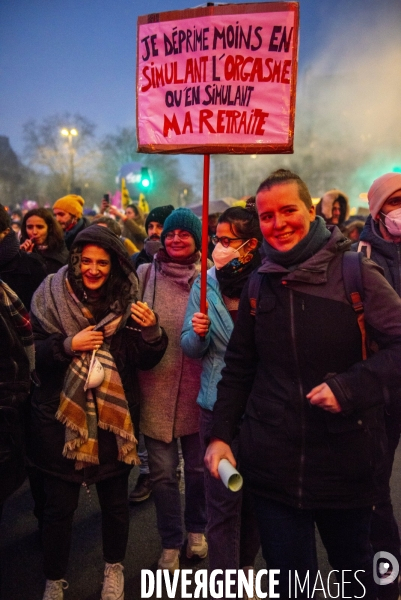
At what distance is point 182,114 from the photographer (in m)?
2.86

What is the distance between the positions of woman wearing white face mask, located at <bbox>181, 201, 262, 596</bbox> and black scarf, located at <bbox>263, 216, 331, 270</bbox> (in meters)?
0.87

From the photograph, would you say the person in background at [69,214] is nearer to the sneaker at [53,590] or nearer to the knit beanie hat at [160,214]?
the knit beanie hat at [160,214]

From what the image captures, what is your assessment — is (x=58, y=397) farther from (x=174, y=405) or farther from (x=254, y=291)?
(x=254, y=291)

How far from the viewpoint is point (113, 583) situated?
298cm

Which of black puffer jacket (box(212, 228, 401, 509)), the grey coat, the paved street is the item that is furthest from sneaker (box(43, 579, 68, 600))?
black puffer jacket (box(212, 228, 401, 509))

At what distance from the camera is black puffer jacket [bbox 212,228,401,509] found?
1.99m

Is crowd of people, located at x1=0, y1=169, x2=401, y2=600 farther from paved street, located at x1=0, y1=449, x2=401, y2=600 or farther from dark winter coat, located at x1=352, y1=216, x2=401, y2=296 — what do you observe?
paved street, located at x1=0, y1=449, x2=401, y2=600

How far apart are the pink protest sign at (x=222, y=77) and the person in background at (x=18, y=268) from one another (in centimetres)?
150

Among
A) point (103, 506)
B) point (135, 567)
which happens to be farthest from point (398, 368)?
point (135, 567)

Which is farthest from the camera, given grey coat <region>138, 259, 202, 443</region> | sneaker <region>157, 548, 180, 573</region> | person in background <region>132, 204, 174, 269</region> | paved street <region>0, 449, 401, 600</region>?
person in background <region>132, 204, 174, 269</region>

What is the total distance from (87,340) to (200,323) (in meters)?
0.62

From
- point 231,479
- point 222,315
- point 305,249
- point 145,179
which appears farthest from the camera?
point 145,179

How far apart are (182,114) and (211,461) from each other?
178 centimetres

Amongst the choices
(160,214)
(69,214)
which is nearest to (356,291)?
(160,214)
